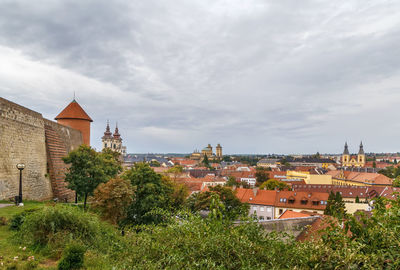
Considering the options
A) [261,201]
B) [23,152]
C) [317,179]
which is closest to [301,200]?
[261,201]

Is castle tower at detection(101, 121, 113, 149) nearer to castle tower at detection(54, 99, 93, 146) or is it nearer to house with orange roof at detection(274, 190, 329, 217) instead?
castle tower at detection(54, 99, 93, 146)

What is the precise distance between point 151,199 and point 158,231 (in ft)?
39.8

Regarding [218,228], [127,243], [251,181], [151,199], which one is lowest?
[251,181]

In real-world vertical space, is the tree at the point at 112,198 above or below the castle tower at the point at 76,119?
below

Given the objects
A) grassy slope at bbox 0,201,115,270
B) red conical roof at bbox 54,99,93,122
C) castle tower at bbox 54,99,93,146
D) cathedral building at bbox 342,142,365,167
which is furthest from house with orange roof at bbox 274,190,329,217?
cathedral building at bbox 342,142,365,167

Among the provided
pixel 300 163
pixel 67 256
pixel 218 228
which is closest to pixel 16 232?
pixel 67 256

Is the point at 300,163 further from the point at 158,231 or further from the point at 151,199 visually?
the point at 158,231

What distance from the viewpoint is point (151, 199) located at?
634 inches

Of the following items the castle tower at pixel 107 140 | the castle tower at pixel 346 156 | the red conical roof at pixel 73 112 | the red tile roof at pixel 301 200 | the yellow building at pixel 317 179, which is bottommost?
the yellow building at pixel 317 179

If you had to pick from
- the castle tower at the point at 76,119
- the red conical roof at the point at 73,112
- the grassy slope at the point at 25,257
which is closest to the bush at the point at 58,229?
the grassy slope at the point at 25,257

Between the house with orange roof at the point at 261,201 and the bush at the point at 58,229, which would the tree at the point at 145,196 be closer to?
the bush at the point at 58,229

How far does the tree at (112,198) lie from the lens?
43.6ft

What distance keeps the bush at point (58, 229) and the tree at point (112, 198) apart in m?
5.74

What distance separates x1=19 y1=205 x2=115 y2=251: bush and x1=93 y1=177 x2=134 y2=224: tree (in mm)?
5743
